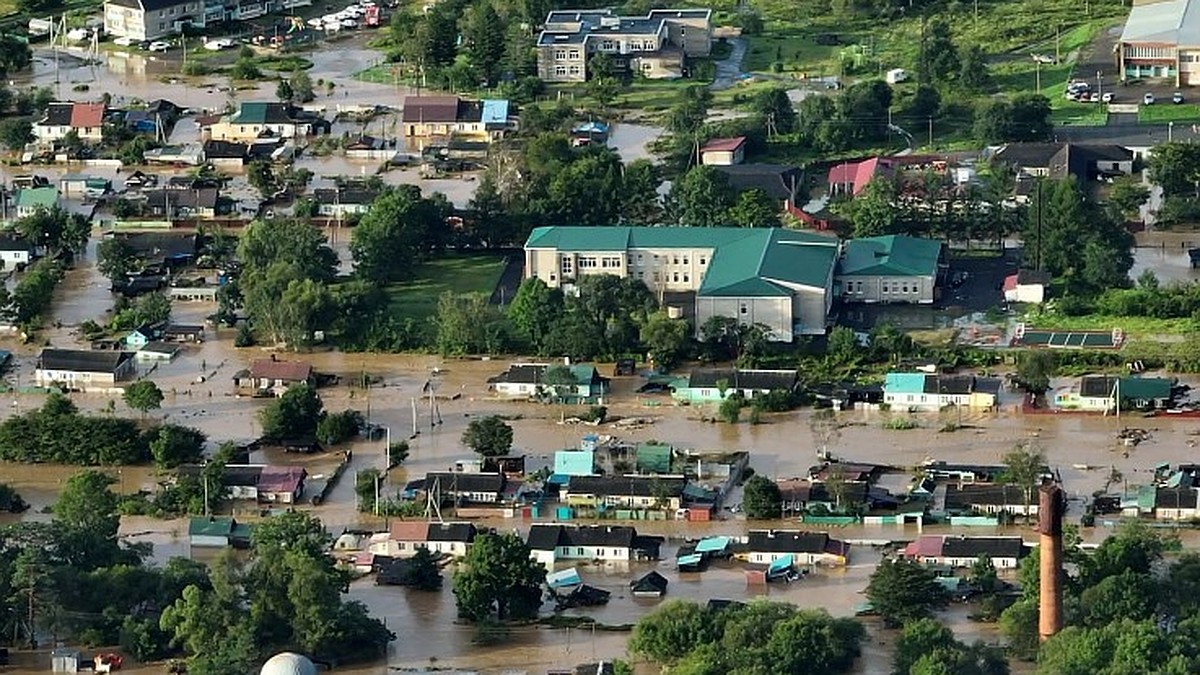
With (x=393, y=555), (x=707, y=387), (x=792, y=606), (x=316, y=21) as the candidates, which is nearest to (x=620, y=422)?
(x=707, y=387)

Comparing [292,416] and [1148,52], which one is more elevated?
[1148,52]

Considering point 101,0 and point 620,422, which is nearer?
point 620,422

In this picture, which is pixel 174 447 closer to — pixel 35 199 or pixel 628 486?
pixel 628 486

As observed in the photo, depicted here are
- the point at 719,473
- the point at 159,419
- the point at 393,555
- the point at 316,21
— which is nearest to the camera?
the point at 393,555

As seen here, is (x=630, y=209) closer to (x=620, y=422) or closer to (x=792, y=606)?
(x=620, y=422)

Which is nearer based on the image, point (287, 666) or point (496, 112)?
point (287, 666)

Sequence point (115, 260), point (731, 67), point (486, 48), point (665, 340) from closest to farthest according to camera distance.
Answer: point (665, 340), point (115, 260), point (486, 48), point (731, 67)

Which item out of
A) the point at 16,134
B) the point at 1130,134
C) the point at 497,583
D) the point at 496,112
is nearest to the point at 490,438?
the point at 497,583

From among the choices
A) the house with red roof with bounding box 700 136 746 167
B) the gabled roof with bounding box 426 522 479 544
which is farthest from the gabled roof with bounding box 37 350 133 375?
the house with red roof with bounding box 700 136 746 167

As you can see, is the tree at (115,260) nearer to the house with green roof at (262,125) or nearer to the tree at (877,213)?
the house with green roof at (262,125)
